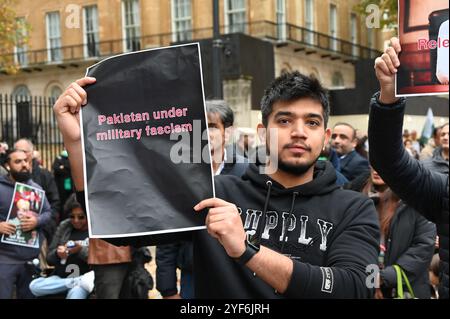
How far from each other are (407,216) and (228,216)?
2681 millimetres

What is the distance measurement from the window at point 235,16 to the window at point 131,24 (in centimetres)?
161

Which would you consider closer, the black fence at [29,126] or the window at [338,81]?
the black fence at [29,126]

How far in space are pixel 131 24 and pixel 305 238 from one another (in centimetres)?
478

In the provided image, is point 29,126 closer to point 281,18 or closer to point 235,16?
point 235,16

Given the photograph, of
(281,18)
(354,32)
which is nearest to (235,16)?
(281,18)

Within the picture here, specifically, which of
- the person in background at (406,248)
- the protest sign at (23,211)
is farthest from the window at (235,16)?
the person in background at (406,248)

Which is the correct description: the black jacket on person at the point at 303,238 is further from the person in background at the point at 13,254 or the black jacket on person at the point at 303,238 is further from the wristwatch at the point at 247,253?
the person in background at the point at 13,254

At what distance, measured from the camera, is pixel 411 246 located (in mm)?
4246

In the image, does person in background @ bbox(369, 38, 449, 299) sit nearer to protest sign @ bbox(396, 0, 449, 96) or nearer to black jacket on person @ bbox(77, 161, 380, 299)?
protest sign @ bbox(396, 0, 449, 96)

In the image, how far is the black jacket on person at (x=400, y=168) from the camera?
1.99 metres

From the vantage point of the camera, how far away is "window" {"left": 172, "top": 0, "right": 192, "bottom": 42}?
5982 mm

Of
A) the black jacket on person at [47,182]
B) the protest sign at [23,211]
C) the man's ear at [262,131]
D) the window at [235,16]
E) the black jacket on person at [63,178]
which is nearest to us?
the man's ear at [262,131]

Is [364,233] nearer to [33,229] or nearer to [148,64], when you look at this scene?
[148,64]
